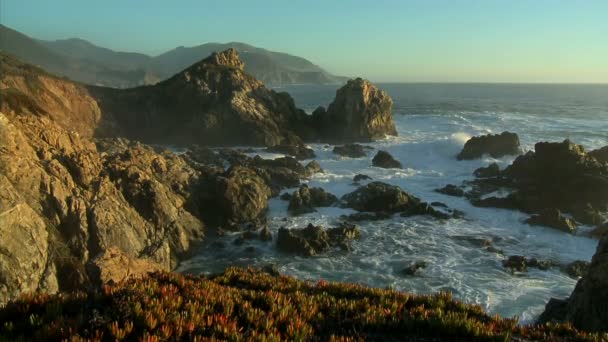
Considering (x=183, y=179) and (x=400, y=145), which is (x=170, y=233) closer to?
(x=183, y=179)

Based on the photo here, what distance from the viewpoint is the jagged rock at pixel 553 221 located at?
2609 centimetres

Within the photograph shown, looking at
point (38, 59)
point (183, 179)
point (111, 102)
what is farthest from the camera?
point (38, 59)

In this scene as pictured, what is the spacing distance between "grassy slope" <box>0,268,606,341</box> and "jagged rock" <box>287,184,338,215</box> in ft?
66.5

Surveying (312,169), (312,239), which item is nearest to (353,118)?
(312,169)

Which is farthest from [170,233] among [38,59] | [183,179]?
[38,59]

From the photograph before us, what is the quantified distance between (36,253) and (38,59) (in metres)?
212

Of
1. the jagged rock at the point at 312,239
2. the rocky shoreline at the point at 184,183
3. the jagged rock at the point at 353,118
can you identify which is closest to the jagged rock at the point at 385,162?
the rocky shoreline at the point at 184,183

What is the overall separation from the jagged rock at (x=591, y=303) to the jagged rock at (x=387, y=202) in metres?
16.6

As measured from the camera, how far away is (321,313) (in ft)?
24.1

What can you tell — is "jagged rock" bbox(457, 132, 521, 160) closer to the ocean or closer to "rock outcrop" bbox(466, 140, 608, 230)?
the ocean

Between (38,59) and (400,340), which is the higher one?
(38,59)

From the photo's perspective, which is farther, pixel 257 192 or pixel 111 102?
pixel 111 102

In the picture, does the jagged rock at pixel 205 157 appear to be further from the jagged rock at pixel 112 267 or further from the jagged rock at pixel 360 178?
the jagged rock at pixel 112 267

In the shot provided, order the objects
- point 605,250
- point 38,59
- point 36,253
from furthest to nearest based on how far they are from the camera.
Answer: point 38,59 → point 36,253 → point 605,250
